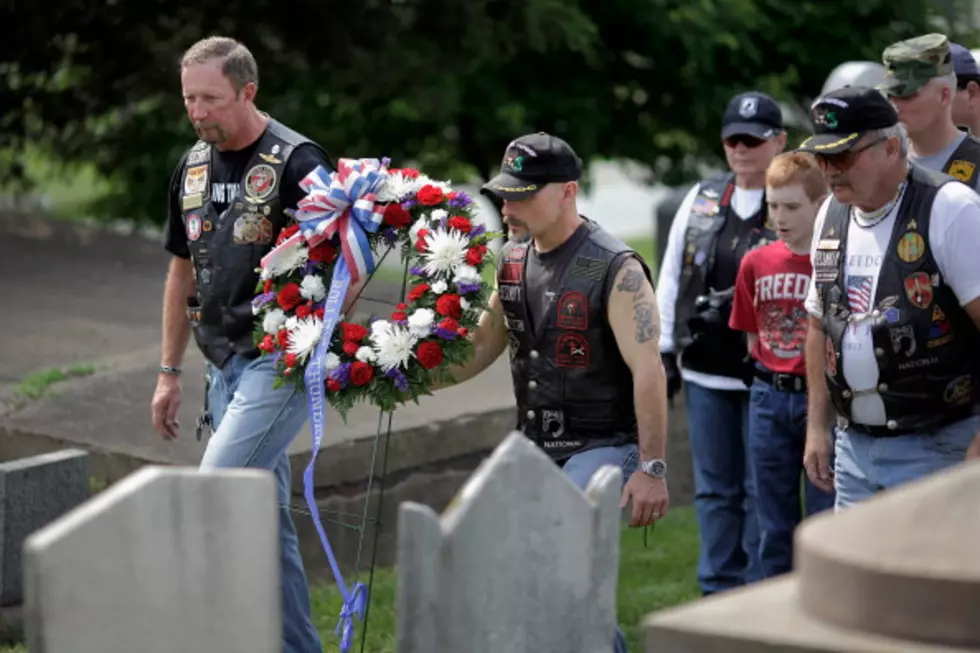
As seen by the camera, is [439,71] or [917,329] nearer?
[917,329]

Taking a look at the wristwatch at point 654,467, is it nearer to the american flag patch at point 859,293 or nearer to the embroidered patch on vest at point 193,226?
the american flag patch at point 859,293

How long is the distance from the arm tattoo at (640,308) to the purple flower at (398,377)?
0.76m

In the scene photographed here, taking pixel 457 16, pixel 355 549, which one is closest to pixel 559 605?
pixel 355 549

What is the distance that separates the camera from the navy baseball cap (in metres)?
7.45

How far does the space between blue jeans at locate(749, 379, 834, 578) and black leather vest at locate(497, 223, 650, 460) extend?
1.45m

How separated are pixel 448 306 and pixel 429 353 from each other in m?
0.16

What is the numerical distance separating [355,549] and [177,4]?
602cm

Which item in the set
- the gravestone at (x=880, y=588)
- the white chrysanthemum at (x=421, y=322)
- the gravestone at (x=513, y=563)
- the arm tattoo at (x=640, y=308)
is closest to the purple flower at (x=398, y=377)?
the white chrysanthemum at (x=421, y=322)

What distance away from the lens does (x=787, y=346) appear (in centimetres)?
719

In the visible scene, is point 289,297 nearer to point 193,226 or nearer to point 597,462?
point 193,226

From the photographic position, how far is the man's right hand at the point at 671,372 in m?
7.70

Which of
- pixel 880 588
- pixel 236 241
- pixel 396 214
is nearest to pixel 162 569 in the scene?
pixel 880 588

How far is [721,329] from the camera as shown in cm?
759

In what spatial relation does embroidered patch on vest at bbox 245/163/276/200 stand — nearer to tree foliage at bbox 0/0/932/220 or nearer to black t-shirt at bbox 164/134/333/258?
black t-shirt at bbox 164/134/333/258
